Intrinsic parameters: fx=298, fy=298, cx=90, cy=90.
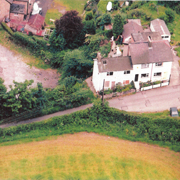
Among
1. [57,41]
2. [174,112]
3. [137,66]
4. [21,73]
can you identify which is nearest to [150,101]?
[174,112]

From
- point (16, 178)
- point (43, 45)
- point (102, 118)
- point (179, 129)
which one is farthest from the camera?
point (43, 45)

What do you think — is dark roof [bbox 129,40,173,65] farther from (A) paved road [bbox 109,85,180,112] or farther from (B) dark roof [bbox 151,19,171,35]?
(B) dark roof [bbox 151,19,171,35]

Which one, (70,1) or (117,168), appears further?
(70,1)

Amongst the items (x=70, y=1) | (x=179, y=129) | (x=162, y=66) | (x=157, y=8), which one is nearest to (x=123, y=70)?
(x=162, y=66)

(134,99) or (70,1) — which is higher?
(70,1)

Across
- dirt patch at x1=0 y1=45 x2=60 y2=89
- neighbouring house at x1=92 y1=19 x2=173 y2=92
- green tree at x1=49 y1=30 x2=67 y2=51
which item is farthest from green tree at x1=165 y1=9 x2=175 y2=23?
dirt patch at x1=0 y1=45 x2=60 y2=89

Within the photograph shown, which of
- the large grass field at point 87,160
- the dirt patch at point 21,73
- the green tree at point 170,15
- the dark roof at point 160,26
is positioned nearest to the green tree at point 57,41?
the dirt patch at point 21,73

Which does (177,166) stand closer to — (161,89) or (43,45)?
(161,89)

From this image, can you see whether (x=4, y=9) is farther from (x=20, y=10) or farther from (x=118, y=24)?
(x=118, y=24)

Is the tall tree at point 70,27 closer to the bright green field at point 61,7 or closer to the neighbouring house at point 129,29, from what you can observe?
the neighbouring house at point 129,29
